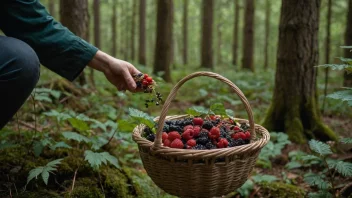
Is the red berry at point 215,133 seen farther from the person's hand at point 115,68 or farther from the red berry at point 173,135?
the person's hand at point 115,68

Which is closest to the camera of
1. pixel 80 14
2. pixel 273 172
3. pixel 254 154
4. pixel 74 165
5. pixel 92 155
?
pixel 254 154

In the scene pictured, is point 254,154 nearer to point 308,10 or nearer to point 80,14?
point 308,10

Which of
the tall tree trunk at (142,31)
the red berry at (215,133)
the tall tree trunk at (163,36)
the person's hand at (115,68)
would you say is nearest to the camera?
the red berry at (215,133)

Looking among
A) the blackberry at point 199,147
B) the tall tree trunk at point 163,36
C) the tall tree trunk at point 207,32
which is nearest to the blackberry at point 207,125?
the blackberry at point 199,147

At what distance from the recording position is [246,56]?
527 inches

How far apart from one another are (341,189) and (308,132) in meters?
1.62

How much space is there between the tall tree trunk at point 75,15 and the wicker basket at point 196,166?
3.47 meters

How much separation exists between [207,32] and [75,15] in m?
8.97

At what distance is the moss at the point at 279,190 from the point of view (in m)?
2.79

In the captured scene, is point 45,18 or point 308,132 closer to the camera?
point 45,18

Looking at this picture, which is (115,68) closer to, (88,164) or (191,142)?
(191,142)

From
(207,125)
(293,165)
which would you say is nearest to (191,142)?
(207,125)

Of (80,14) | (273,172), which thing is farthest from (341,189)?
(80,14)

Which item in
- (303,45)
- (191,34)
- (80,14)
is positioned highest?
(80,14)
